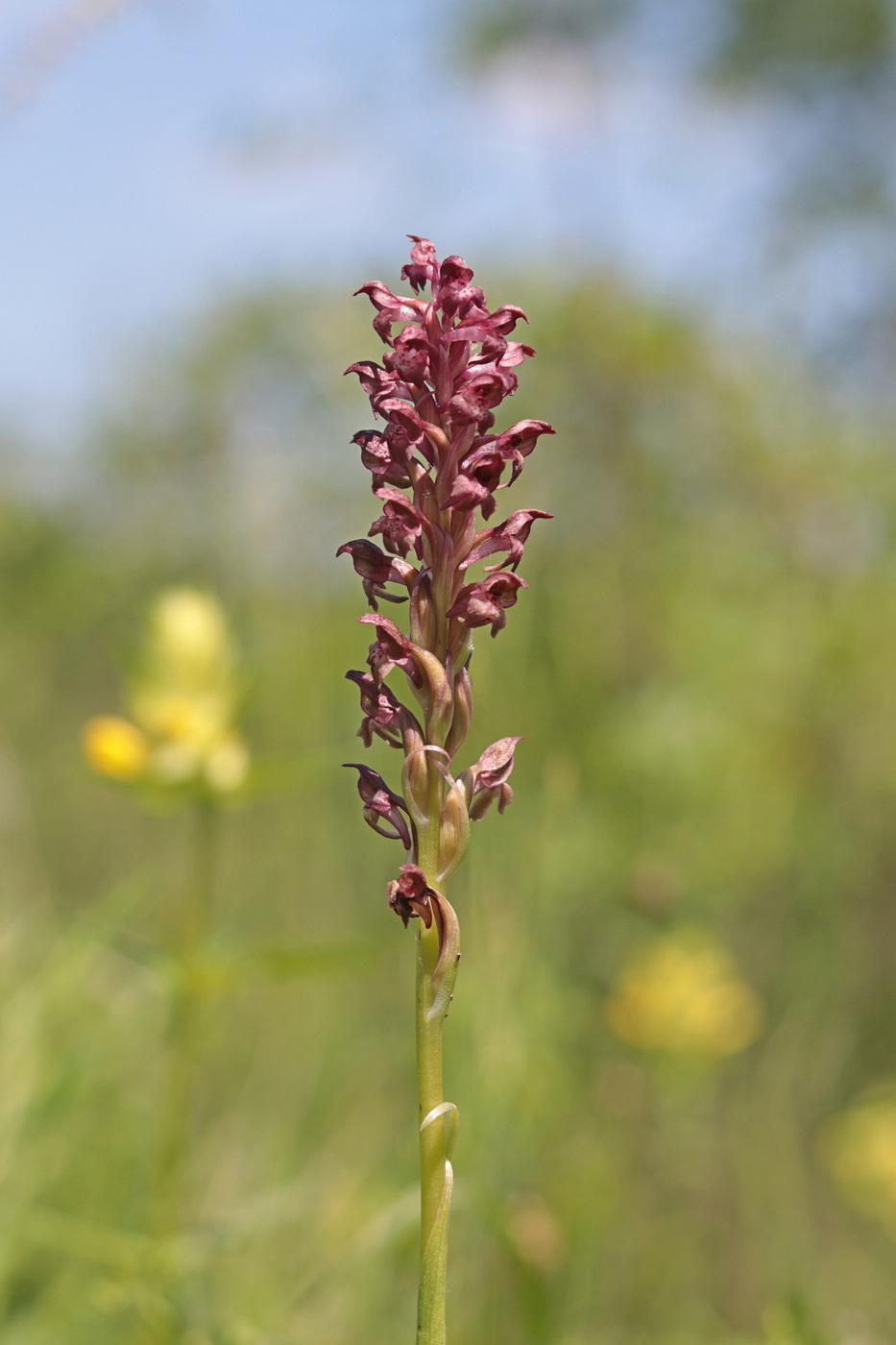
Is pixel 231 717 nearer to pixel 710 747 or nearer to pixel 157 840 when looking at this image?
pixel 710 747

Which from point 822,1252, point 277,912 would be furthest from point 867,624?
point 277,912

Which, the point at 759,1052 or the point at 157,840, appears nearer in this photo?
the point at 759,1052

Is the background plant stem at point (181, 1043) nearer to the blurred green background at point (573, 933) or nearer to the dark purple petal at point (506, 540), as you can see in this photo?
the blurred green background at point (573, 933)

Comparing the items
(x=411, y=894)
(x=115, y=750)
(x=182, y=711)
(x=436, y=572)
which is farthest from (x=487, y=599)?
(x=182, y=711)

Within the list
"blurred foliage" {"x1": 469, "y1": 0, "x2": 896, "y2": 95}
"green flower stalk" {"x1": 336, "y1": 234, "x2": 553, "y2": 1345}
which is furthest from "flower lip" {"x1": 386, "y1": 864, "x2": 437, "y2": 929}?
"blurred foliage" {"x1": 469, "y1": 0, "x2": 896, "y2": 95}

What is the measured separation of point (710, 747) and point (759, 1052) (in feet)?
4.96

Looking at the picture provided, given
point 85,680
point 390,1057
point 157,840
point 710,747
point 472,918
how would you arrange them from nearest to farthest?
point 472,918 < point 390,1057 < point 710,747 < point 157,840 < point 85,680

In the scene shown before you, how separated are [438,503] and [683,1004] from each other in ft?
9.20

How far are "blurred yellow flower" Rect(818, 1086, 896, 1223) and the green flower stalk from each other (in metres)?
2.87

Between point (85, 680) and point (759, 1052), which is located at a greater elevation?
point (85, 680)

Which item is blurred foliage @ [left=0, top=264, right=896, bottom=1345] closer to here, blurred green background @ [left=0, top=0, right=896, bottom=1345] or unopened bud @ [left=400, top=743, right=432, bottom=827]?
blurred green background @ [left=0, top=0, right=896, bottom=1345]

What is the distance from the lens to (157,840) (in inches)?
274

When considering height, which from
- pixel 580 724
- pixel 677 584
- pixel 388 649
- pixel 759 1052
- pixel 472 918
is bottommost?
pixel 759 1052

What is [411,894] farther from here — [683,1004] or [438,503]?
[683,1004]
